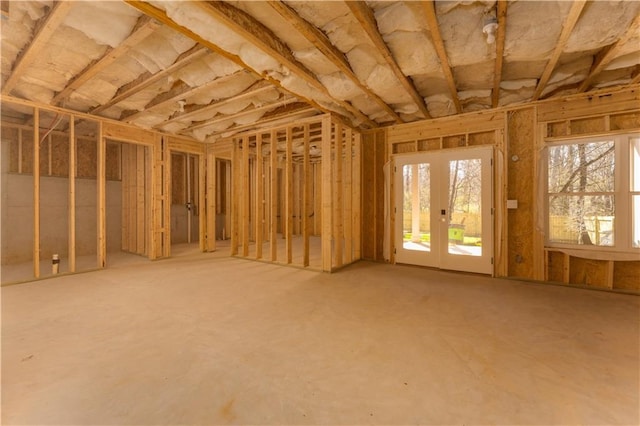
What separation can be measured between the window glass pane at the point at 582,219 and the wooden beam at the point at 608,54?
62.8 inches

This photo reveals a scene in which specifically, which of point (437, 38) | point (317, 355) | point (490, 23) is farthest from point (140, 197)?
point (490, 23)

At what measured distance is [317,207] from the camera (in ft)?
32.5

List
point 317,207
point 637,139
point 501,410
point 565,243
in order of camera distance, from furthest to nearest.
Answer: point 317,207 → point 565,243 → point 637,139 → point 501,410

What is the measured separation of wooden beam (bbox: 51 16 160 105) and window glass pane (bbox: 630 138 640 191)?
5.97 m

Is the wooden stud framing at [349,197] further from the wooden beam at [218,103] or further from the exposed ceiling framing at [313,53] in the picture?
the wooden beam at [218,103]

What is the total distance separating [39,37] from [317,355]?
4.07 meters

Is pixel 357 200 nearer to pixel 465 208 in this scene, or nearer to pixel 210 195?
pixel 465 208

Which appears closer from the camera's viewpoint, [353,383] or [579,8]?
[353,383]

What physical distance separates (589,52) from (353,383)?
170 inches

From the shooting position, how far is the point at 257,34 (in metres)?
2.45

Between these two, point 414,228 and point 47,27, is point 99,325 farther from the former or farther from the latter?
point 414,228

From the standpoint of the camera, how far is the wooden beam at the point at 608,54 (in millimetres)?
2406

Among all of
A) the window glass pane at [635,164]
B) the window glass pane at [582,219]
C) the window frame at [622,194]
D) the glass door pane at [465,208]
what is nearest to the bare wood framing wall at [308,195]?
the glass door pane at [465,208]

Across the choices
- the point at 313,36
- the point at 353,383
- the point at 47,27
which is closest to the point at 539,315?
the point at 353,383
